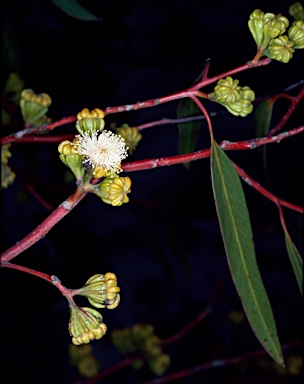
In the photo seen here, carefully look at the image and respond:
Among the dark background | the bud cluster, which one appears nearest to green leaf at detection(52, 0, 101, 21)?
the dark background

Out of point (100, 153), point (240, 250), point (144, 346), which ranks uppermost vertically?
point (100, 153)

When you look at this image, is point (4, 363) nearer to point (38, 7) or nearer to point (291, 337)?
point (38, 7)

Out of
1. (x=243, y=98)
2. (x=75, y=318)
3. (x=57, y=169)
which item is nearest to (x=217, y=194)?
(x=243, y=98)

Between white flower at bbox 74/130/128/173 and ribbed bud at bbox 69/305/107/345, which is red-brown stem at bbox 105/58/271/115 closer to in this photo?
white flower at bbox 74/130/128/173

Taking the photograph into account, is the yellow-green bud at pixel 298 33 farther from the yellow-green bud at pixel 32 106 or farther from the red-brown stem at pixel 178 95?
the yellow-green bud at pixel 32 106

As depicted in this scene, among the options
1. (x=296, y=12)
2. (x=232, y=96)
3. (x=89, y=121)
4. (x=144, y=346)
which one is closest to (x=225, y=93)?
(x=232, y=96)

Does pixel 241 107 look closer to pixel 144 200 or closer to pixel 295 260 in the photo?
pixel 295 260
